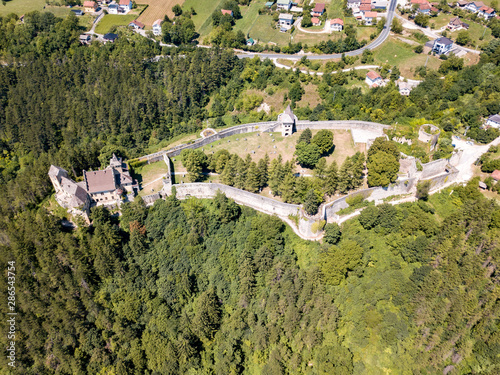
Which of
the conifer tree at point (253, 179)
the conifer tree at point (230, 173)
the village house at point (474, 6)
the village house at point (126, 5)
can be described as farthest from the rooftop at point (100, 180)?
the village house at point (474, 6)

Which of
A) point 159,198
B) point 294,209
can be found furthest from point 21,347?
point 294,209

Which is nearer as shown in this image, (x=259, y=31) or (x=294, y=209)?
(x=294, y=209)

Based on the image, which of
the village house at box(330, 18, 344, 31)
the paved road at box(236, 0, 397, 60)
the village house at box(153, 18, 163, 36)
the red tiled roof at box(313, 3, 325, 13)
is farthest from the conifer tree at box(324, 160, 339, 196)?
the village house at box(153, 18, 163, 36)

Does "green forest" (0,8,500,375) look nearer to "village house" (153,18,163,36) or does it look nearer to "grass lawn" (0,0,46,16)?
"village house" (153,18,163,36)

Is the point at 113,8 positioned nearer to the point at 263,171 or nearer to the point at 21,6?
the point at 21,6

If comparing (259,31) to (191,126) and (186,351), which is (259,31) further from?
(186,351)

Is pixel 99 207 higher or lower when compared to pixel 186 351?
higher

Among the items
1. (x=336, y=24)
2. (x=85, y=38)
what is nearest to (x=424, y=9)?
(x=336, y=24)

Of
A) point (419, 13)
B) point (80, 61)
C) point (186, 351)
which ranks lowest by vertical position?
point (186, 351)
